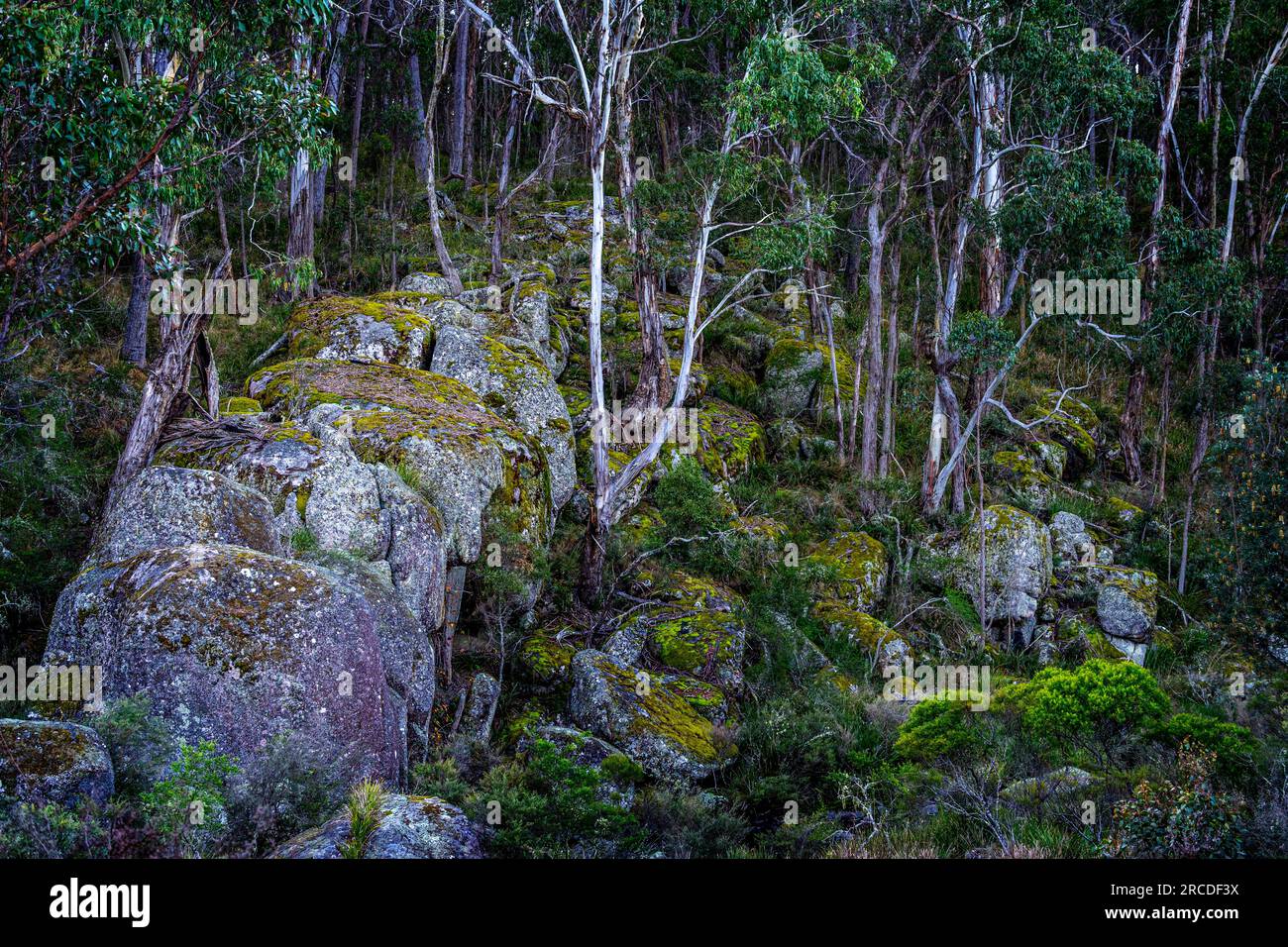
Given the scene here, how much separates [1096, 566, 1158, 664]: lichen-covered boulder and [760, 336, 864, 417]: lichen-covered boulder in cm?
835

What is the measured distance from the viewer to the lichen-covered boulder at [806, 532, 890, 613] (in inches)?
711

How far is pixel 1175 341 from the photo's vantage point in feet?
72.4

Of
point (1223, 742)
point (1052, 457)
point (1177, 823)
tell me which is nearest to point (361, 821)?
point (1177, 823)

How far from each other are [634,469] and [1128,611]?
10.3 metres

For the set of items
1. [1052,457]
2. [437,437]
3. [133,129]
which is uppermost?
[133,129]

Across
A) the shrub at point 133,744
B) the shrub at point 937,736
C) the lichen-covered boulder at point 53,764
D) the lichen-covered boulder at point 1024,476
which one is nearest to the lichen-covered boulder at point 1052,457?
the lichen-covered boulder at point 1024,476

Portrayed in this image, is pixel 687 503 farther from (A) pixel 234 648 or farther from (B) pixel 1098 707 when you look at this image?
(A) pixel 234 648

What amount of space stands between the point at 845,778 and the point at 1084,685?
3062 millimetres

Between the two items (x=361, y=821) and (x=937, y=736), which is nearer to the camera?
(x=361, y=821)

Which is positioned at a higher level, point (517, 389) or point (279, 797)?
point (517, 389)

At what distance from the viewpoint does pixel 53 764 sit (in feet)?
21.6

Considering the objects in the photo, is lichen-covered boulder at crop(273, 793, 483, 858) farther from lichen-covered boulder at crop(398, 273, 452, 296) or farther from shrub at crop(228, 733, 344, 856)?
lichen-covered boulder at crop(398, 273, 452, 296)
